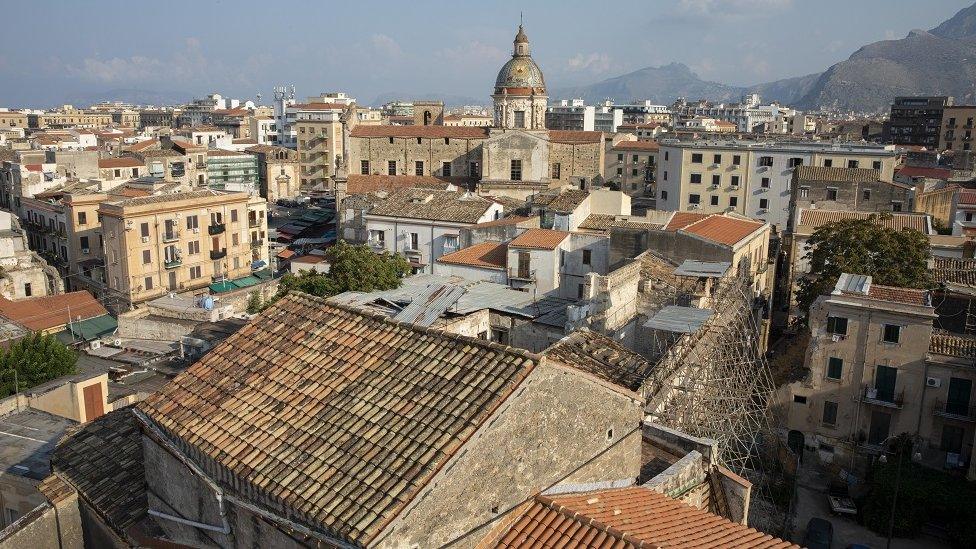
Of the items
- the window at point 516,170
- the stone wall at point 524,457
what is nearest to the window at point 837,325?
the stone wall at point 524,457

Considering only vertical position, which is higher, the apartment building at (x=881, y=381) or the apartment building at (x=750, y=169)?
the apartment building at (x=750, y=169)

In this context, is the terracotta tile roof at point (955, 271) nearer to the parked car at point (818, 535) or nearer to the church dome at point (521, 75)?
the parked car at point (818, 535)

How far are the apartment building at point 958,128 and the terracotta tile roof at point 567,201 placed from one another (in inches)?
2686

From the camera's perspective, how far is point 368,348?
9.00 m

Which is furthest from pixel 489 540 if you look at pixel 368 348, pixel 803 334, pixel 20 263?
pixel 20 263

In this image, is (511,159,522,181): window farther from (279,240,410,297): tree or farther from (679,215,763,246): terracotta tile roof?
(279,240,410,297): tree

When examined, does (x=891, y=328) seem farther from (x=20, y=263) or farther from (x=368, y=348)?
(x=20, y=263)

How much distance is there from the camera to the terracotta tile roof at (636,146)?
6894 centimetres

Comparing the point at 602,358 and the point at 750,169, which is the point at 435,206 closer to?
the point at 602,358

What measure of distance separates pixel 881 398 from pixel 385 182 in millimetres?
39935

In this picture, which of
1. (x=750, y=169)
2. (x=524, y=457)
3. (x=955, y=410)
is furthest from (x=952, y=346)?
(x=750, y=169)

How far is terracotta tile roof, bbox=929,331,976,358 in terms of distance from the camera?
21.6 metres

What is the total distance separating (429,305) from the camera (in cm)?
2011

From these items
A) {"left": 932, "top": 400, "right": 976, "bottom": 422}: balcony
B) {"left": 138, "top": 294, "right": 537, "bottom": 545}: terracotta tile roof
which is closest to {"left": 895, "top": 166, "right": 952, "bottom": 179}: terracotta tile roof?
{"left": 932, "top": 400, "right": 976, "bottom": 422}: balcony
